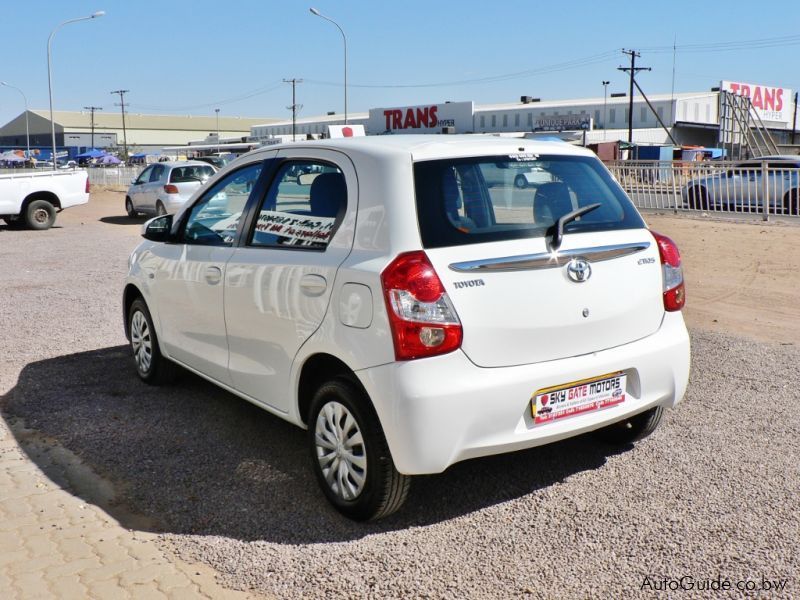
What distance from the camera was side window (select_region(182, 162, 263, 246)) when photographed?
492 centimetres

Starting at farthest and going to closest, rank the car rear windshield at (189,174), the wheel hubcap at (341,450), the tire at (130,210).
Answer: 1. the tire at (130,210)
2. the car rear windshield at (189,174)
3. the wheel hubcap at (341,450)

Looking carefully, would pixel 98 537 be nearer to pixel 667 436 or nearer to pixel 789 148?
pixel 667 436

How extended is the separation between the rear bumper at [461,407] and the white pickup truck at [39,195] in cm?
1906

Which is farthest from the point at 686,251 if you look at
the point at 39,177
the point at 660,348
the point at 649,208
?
the point at 39,177

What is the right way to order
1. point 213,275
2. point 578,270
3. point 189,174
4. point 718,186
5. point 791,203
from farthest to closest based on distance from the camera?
point 189,174
point 718,186
point 791,203
point 213,275
point 578,270

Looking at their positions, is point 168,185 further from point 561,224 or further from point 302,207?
point 561,224

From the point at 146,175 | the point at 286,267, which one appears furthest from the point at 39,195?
the point at 286,267

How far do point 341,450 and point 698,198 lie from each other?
18.7 metres

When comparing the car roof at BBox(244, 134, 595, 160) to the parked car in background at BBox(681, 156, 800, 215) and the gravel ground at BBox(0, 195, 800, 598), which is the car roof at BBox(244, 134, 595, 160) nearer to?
the gravel ground at BBox(0, 195, 800, 598)

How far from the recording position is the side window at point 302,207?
412cm

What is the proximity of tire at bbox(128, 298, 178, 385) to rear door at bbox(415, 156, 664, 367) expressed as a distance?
295 centimetres

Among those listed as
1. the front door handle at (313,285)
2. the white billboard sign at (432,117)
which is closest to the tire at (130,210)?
the front door handle at (313,285)

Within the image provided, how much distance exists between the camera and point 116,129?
150 meters

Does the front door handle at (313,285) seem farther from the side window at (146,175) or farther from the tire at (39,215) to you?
the side window at (146,175)
